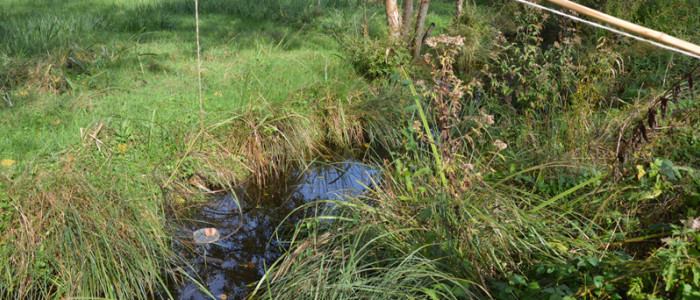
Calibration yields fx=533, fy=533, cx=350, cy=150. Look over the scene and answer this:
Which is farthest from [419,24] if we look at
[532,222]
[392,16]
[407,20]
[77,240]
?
[77,240]

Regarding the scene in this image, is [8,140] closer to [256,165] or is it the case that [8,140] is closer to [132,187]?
[132,187]

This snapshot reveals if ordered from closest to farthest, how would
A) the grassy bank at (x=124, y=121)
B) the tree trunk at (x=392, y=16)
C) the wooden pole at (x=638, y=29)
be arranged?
the wooden pole at (x=638, y=29) → the grassy bank at (x=124, y=121) → the tree trunk at (x=392, y=16)

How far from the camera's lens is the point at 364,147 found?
5.27 m

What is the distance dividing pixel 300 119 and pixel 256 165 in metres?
0.62

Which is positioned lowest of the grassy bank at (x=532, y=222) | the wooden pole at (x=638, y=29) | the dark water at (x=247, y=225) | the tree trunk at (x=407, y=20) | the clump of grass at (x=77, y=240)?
the dark water at (x=247, y=225)

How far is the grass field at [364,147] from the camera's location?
2.60 metres

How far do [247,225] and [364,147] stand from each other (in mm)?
1659

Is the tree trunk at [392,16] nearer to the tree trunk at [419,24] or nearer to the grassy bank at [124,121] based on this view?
the tree trunk at [419,24]

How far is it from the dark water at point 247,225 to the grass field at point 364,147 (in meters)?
0.15

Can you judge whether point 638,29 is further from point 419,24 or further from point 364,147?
point 419,24

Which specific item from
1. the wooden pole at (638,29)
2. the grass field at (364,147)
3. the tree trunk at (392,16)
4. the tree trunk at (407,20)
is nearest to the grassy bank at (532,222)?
the grass field at (364,147)

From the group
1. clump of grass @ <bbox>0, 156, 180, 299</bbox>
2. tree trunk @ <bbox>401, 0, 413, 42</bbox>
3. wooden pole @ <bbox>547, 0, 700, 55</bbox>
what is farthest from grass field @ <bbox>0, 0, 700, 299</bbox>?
wooden pole @ <bbox>547, 0, 700, 55</bbox>

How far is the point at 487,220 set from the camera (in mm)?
2830

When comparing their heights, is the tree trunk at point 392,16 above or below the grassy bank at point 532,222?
above
